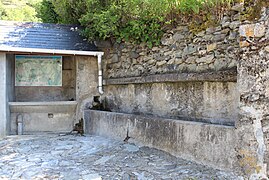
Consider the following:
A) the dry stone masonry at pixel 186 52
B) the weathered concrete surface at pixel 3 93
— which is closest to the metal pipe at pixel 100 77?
the dry stone masonry at pixel 186 52

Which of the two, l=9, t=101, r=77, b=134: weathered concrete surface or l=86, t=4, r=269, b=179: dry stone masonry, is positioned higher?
l=86, t=4, r=269, b=179: dry stone masonry

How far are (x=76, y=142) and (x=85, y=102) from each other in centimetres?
145

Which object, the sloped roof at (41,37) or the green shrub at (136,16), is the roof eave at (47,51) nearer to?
the sloped roof at (41,37)

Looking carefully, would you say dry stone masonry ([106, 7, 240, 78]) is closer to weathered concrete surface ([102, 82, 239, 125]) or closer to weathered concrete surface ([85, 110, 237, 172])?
weathered concrete surface ([102, 82, 239, 125])

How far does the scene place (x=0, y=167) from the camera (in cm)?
452

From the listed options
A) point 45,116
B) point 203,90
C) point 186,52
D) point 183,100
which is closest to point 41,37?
point 45,116

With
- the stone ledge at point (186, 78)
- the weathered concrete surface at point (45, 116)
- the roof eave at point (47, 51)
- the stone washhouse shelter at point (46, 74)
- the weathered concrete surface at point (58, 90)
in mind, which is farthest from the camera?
the weathered concrete surface at point (58, 90)

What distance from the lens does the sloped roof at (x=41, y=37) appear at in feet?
22.0

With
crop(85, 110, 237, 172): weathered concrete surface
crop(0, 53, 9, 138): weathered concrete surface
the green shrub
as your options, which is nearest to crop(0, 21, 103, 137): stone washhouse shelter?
crop(0, 53, 9, 138): weathered concrete surface

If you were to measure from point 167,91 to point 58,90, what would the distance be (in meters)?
4.42

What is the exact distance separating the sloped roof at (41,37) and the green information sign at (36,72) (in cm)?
71

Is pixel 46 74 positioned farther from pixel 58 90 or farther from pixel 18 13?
pixel 18 13

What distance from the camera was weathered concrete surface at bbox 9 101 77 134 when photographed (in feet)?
24.3

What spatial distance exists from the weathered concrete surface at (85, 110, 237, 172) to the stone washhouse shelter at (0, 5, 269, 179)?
0.6 inches
